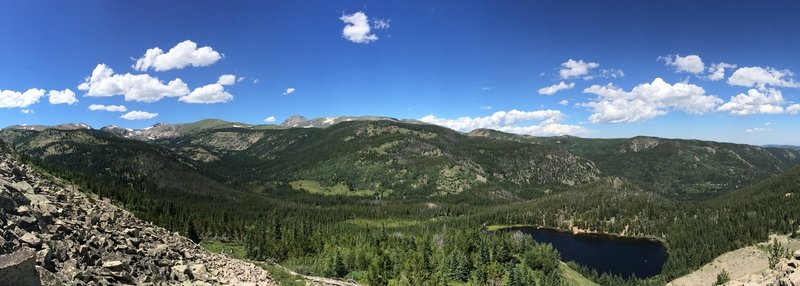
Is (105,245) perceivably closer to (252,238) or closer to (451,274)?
(451,274)

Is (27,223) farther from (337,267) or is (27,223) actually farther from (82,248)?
(337,267)

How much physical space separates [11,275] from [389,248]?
15427cm

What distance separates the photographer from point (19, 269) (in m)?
25.4

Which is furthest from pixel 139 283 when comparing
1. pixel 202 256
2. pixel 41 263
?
pixel 202 256

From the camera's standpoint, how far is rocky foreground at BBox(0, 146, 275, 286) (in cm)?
2891

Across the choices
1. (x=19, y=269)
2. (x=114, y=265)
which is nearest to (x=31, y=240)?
(x=114, y=265)

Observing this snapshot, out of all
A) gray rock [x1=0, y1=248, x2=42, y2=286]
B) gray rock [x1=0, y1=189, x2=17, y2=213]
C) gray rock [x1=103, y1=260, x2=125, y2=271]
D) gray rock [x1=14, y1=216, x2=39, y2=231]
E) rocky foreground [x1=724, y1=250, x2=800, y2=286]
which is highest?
gray rock [x1=0, y1=189, x2=17, y2=213]

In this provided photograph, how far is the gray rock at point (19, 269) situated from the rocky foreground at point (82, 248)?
0.02 m

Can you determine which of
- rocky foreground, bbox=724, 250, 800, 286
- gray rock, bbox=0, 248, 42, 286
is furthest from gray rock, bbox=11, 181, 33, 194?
rocky foreground, bbox=724, 250, 800, 286

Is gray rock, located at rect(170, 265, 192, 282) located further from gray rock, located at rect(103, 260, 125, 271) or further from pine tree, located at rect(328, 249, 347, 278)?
pine tree, located at rect(328, 249, 347, 278)

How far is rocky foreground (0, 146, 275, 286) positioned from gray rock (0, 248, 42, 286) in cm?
2

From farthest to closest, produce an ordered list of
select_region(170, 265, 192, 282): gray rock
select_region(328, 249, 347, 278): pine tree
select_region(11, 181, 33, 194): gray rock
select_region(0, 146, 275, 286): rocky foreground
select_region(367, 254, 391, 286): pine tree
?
select_region(328, 249, 347, 278): pine tree → select_region(367, 254, 391, 286): pine tree → select_region(170, 265, 192, 282): gray rock → select_region(11, 181, 33, 194): gray rock → select_region(0, 146, 275, 286): rocky foreground

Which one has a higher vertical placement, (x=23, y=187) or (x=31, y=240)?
(x=23, y=187)

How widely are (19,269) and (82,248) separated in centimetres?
866
